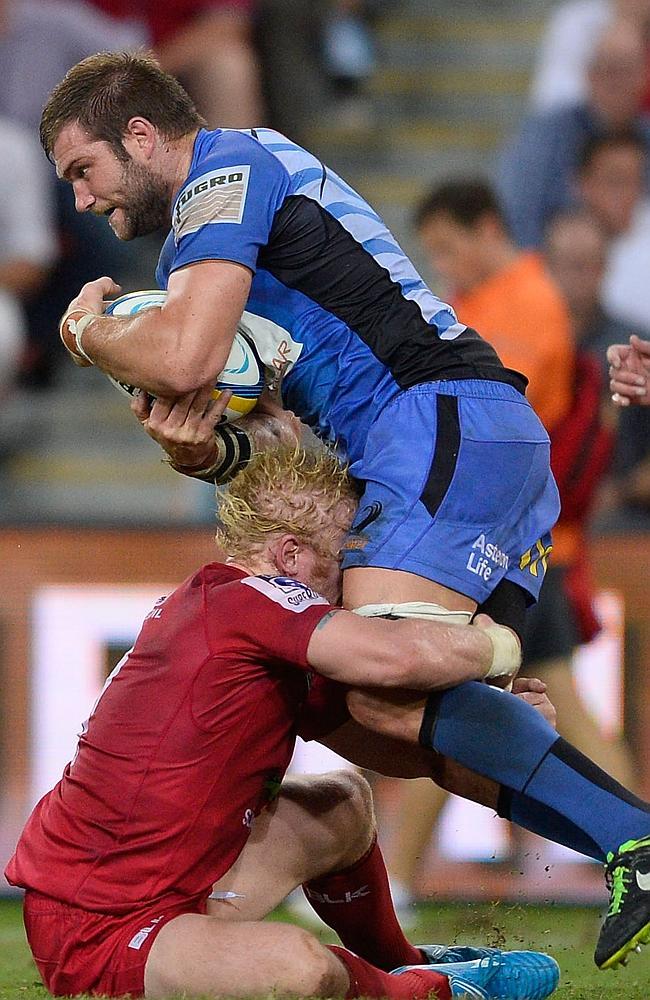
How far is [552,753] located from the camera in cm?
332

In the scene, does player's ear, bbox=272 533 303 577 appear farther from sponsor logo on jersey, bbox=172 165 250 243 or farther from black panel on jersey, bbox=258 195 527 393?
sponsor logo on jersey, bbox=172 165 250 243

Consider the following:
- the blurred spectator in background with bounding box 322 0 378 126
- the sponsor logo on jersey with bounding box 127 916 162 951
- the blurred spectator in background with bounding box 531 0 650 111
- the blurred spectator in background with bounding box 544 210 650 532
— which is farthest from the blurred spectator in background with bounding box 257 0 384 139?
the sponsor logo on jersey with bounding box 127 916 162 951

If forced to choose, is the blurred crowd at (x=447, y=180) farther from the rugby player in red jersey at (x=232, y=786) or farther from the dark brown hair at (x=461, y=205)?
the rugby player in red jersey at (x=232, y=786)

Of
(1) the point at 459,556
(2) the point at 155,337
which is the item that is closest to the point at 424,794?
(1) the point at 459,556

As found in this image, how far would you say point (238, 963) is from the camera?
3145 mm

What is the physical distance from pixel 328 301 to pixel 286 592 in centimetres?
72

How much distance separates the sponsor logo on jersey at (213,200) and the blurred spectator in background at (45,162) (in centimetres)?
516

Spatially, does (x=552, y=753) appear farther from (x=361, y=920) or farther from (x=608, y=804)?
(x=361, y=920)

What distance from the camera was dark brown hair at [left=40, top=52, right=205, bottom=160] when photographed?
11.9 ft

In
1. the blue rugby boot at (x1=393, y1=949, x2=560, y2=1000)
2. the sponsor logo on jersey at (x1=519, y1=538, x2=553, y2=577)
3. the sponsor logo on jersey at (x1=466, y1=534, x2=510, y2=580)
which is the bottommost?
the blue rugby boot at (x1=393, y1=949, x2=560, y2=1000)

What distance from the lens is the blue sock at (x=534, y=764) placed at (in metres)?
3.26

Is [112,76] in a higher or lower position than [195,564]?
higher

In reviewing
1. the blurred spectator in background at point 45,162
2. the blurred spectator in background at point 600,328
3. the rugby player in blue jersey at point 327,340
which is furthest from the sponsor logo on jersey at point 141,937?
the blurred spectator in background at point 45,162

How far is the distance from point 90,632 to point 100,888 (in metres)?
3.39
